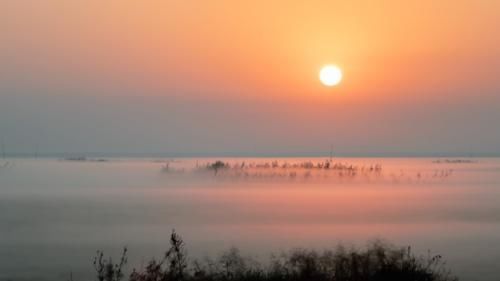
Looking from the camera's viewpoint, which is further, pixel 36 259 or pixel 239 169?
pixel 239 169

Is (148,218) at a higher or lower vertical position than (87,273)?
higher

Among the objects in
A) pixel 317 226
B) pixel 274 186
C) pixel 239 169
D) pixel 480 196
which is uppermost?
pixel 239 169

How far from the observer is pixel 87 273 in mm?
11977

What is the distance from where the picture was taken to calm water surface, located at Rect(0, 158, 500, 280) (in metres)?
14.1

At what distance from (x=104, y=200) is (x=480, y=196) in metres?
15.6

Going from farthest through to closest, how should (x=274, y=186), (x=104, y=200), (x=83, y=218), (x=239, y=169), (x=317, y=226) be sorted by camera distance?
(x=239, y=169), (x=274, y=186), (x=104, y=200), (x=83, y=218), (x=317, y=226)

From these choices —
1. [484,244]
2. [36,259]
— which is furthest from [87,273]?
[484,244]

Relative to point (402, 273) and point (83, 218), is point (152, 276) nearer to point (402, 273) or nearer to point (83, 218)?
point (402, 273)

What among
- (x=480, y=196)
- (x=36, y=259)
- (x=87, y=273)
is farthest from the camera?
(x=480, y=196)

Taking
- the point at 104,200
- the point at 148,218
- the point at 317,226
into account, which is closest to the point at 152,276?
the point at 317,226

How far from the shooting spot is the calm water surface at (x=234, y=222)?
46.2 feet

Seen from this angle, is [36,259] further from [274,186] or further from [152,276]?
[274,186]

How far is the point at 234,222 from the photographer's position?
2044cm

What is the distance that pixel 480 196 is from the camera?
2998cm
